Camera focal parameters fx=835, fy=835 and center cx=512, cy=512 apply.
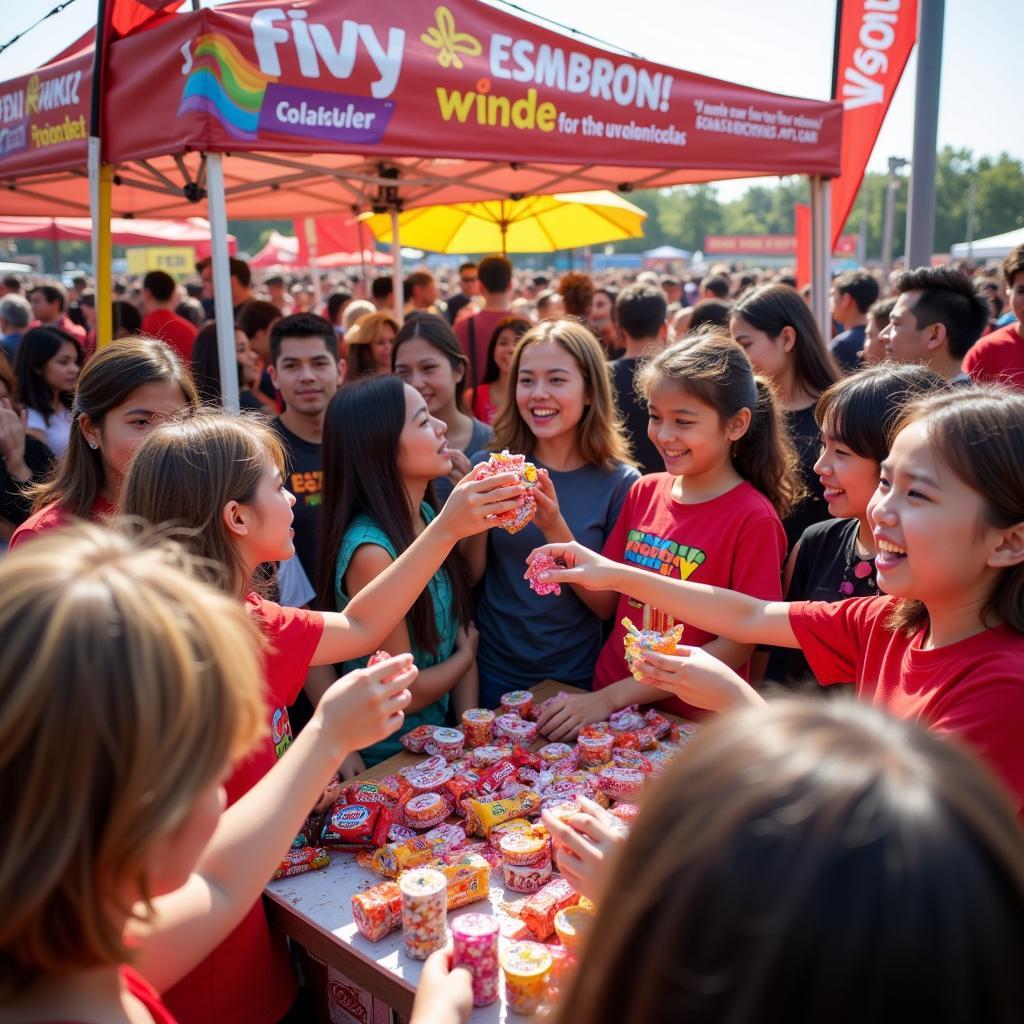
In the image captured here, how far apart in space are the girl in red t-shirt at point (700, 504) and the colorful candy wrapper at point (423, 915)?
999mm

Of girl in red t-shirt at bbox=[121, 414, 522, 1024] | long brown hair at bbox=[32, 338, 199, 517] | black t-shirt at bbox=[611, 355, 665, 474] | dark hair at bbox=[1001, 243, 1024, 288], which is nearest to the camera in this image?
girl in red t-shirt at bbox=[121, 414, 522, 1024]

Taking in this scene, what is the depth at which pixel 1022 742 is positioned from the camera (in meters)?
1.58

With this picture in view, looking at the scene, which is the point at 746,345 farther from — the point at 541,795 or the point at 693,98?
the point at 541,795

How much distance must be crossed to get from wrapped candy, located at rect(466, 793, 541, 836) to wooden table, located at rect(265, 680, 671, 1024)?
0.46 feet

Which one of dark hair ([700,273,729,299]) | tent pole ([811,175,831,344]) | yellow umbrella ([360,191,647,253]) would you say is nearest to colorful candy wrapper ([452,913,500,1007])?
tent pole ([811,175,831,344])

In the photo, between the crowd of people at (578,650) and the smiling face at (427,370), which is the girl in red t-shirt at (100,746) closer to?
the crowd of people at (578,650)

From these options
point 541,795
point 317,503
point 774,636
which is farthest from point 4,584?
point 317,503

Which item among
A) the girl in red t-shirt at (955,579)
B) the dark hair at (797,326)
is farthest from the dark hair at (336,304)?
the girl in red t-shirt at (955,579)

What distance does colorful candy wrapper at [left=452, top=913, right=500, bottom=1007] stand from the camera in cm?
157

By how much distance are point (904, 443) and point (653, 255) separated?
52324 millimetres

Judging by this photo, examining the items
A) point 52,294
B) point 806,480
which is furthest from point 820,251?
point 52,294

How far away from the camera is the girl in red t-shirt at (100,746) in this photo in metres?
0.93

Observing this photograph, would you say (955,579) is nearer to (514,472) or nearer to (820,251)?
(514,472)

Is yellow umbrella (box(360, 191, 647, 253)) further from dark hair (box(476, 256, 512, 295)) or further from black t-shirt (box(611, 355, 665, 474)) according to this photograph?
black t-shirt (box(611, 355, 665, 474))
